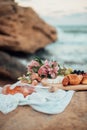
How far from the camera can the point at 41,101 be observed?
7.76 feet

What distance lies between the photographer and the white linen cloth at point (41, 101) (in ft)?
7.55

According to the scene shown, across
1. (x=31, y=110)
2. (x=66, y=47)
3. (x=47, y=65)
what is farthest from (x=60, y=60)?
(x=31, y=110)

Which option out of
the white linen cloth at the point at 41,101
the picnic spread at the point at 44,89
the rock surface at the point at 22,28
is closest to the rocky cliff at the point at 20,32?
the rock surface at the point at 22,28

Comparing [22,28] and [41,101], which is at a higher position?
[41,101]

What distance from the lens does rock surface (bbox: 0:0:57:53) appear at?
4.17 m

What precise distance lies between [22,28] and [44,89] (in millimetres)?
1723

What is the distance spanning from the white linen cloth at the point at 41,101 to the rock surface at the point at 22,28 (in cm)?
172

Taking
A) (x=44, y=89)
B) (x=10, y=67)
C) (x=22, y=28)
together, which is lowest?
(x=10, y=67)

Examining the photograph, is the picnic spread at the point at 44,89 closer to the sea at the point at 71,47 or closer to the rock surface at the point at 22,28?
the sea at the point at 71,47

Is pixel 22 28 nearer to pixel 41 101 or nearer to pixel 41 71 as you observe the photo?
pixel 41 71

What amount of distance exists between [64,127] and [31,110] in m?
0.29

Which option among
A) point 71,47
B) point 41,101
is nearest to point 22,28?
point 71,47

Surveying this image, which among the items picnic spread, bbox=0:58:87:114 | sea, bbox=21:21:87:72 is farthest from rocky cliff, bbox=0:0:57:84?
picnic spread, bbox=0:58:87:114

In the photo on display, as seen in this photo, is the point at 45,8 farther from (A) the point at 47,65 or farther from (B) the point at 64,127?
(B) the point at 64,127
